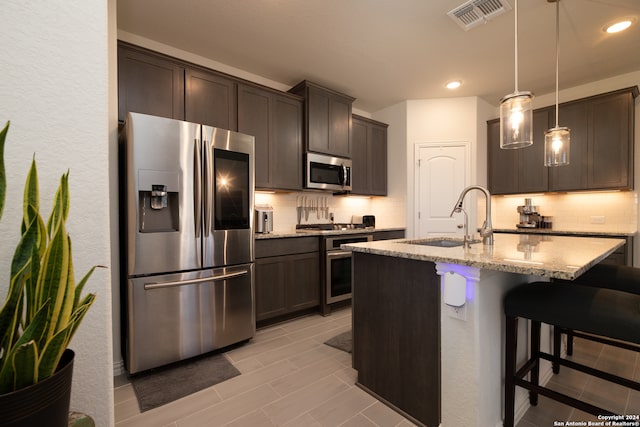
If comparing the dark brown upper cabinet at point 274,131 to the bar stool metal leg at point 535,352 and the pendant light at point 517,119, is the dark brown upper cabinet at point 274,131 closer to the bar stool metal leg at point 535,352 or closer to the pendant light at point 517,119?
the pendant light at point 517,119

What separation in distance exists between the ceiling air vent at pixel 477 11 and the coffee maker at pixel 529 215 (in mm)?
2719

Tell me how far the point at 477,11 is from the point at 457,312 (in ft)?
7.84

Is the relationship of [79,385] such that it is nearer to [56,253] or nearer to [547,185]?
[56,253]

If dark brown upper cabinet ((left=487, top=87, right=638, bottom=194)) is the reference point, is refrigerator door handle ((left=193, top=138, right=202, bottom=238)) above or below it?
below

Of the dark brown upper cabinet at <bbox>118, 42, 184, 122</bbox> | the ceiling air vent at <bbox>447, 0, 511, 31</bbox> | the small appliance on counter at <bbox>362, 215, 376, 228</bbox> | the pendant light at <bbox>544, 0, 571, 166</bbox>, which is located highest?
the ceiling air vent at <bbox>447, 0, 511, 31</bbox>

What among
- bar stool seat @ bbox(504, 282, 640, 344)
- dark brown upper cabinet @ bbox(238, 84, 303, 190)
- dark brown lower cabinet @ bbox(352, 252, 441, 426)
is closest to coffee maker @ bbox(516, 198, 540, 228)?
bar stool seat @ bbox(504, 282, 640, 344)

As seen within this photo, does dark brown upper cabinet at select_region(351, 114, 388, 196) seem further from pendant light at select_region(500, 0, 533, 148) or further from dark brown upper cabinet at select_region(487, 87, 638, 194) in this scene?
pendant light at select_region(500, 0, 533, 148)

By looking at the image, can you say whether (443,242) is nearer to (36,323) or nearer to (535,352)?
(535,352)

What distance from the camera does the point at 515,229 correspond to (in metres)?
4.00

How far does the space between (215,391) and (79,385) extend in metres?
1.15

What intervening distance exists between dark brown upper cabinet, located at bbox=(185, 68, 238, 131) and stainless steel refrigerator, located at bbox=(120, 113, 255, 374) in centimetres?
47

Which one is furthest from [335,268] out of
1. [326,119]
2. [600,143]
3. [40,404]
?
[600,143]

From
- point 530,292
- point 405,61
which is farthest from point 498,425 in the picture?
point 405,61

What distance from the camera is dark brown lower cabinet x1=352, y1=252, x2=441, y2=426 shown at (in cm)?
146
